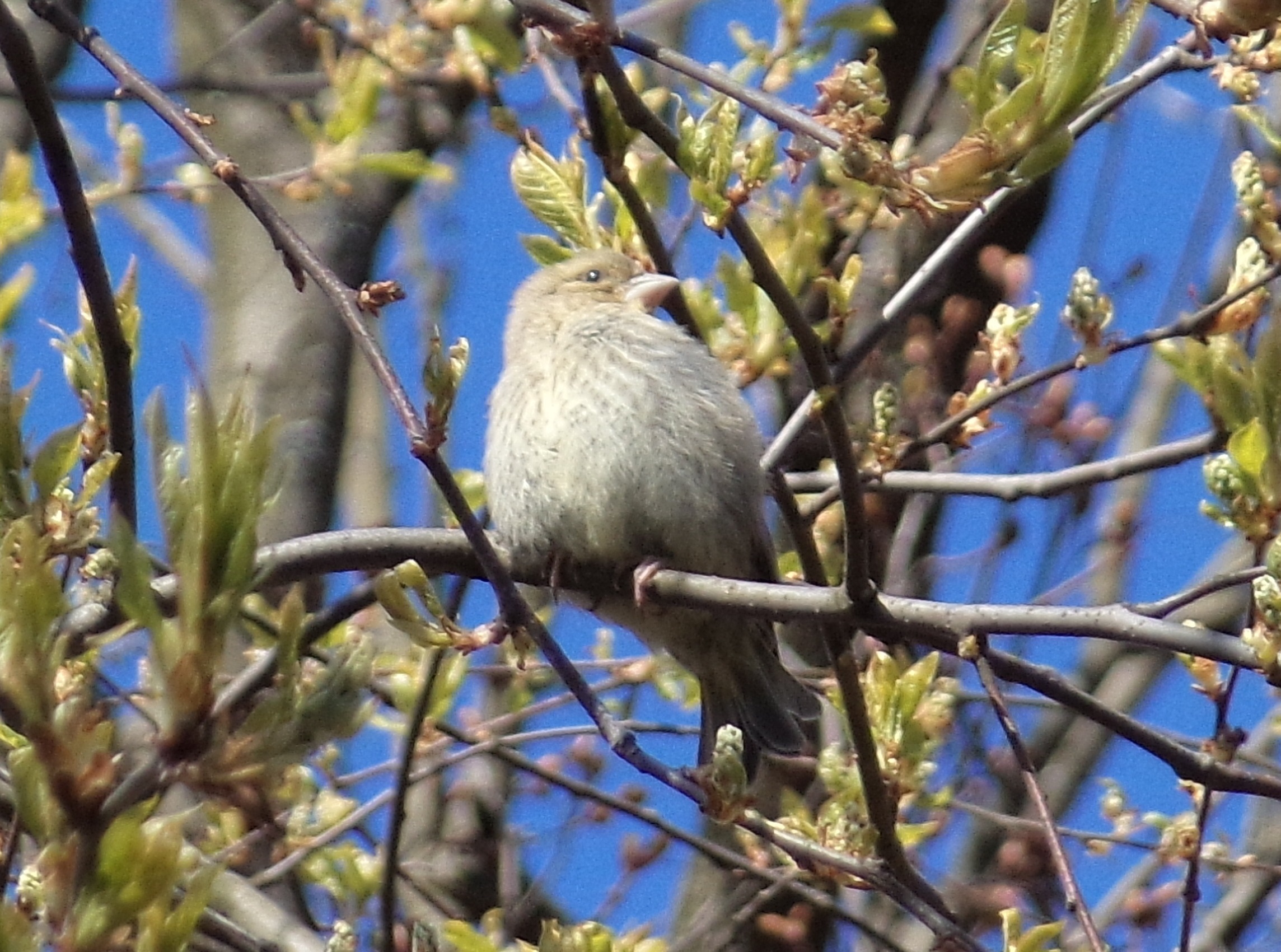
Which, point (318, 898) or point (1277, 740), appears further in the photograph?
point (1277, 740)

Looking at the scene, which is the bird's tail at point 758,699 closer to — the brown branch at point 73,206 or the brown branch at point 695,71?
the brown branch at point 73,206

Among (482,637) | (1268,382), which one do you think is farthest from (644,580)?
(1268,382)

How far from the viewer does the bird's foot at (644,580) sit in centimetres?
333

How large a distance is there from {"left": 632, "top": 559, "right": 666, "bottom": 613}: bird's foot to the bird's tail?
14.3 inches

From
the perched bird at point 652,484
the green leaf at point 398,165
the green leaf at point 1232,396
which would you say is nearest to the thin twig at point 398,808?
the perched bird at point 652,484

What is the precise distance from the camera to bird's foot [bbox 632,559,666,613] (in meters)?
3.33

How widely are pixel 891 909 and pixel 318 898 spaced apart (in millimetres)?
1867

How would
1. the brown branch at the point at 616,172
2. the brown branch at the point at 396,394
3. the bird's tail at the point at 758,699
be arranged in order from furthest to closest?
the bird's tail at the point at 758,699 → the brown branch at the point at 616,172 → the brown branch at the point at 396,394

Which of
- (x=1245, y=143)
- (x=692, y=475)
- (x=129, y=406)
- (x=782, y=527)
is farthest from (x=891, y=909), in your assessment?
(x=129, y=406)

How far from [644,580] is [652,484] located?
2.37ft

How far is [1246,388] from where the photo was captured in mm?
2604

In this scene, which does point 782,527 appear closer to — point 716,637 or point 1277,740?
point 716,637

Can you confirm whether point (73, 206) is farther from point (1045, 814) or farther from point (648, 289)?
point (648, 289)

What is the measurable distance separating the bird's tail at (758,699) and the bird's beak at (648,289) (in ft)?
2.64
